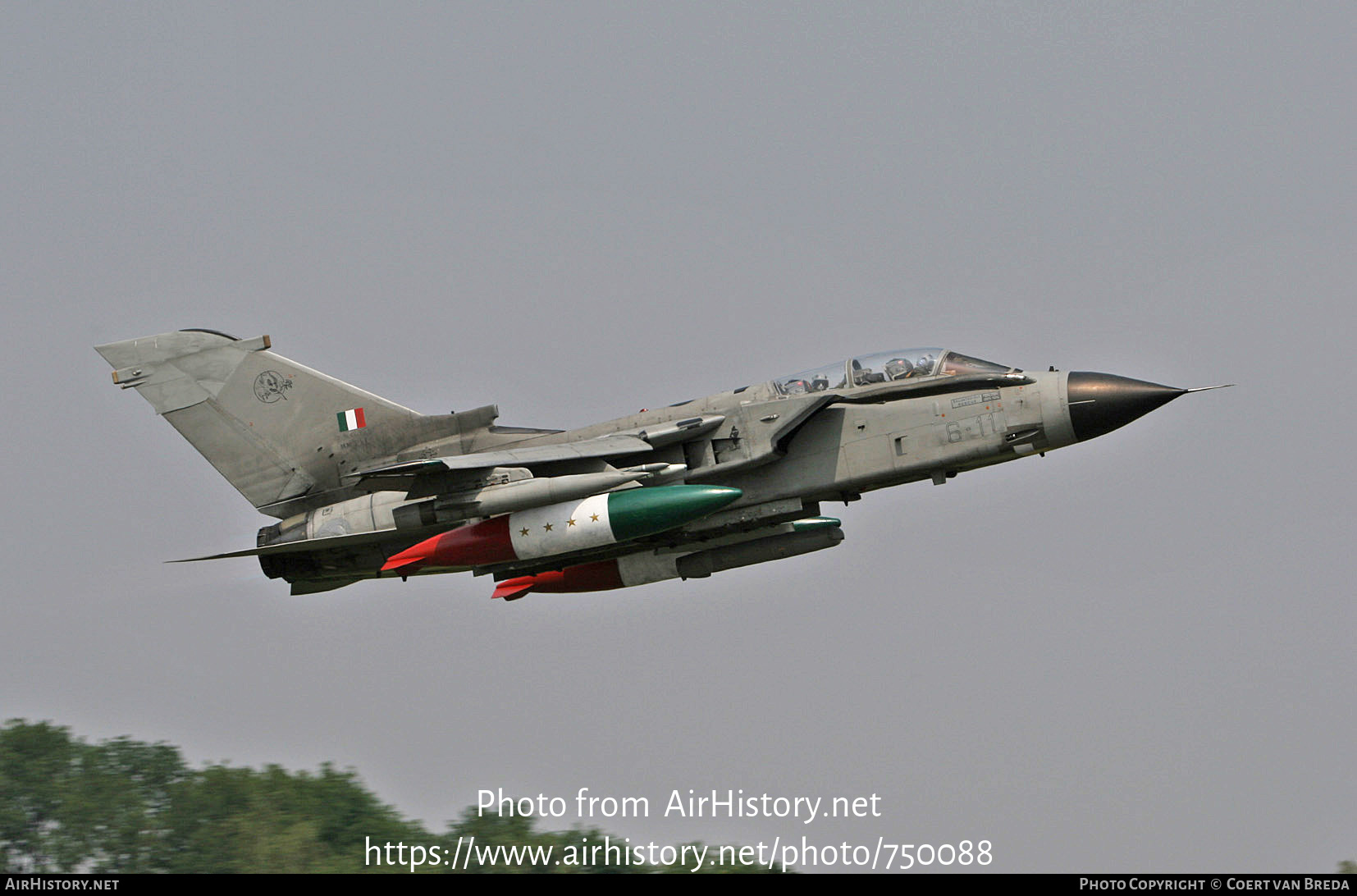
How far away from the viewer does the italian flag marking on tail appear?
22.8 metres

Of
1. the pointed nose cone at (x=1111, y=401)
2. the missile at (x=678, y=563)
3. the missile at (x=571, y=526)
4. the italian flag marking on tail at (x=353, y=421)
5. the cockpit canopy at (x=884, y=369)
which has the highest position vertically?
the italian flag marking on tail at (x=353, y=421)

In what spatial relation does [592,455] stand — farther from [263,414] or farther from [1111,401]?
[1111,401]

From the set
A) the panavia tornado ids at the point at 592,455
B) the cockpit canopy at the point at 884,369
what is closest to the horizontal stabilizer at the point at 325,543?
the panavia tornado ids at the point at 592,455

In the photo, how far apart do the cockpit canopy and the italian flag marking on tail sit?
5.92 meters

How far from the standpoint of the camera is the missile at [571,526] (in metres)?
20.2

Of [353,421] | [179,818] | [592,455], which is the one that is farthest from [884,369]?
[179,818]

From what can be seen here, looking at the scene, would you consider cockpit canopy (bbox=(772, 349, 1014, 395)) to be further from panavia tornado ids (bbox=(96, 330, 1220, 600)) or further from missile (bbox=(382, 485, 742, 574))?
missile (bbox=(382, 485, 742, 574))

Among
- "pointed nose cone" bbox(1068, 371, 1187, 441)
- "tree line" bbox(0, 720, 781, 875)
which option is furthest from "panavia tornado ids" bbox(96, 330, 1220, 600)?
"tree line" bbox(0, 720, 781, 875)

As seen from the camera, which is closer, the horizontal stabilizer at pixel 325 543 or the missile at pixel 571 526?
the missile at pixel 571 526

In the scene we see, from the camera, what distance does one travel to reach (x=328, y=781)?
141ft

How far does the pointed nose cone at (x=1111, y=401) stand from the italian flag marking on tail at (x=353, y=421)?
31.9 feet

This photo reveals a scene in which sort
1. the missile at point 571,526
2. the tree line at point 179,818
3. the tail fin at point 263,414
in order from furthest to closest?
the tree line at point 179,818, the tail fin at point 263,414, the missile at point 571,526

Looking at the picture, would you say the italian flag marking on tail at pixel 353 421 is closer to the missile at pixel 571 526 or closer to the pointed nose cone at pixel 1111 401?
the missile at pixel 571 526

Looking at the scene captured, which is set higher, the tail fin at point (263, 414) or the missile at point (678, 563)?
the tail fin at point (263, 414)
